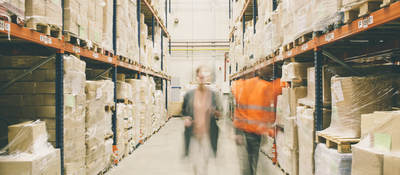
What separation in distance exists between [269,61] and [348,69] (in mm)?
2124

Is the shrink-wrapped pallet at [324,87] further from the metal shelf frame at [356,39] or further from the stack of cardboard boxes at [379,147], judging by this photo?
→ the stack of cardboard boxes at [379,147]

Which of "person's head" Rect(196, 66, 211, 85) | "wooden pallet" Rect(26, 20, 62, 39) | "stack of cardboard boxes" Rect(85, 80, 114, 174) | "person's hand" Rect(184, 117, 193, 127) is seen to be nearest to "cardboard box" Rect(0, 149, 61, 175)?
"stack of cardboard boxes" Rect(85, 80, 114, 174)

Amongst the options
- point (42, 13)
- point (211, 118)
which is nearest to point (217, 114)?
point (211, 118)

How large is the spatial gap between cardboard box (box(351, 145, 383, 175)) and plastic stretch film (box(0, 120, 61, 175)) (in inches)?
123

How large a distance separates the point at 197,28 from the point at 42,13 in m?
13.8

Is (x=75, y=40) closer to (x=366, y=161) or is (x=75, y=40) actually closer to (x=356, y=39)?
(x=366, y=161)

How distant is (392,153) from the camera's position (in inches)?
74.3

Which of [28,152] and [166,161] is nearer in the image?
[28,152]

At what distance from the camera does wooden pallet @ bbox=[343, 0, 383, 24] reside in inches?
86.4

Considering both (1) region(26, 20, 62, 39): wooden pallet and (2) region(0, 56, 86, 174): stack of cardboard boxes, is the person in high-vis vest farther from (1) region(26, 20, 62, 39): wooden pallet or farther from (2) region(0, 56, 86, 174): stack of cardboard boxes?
(1) region(26, 20, 62, 39): wooden pallet

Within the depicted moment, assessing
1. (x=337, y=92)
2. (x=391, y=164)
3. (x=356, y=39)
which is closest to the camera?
(x=391, y=164)

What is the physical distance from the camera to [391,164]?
1.84 metres

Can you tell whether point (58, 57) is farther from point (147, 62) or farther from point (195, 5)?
point (195, 5)

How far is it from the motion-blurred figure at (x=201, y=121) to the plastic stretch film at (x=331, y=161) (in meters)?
1.82
